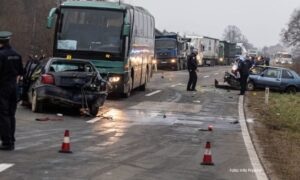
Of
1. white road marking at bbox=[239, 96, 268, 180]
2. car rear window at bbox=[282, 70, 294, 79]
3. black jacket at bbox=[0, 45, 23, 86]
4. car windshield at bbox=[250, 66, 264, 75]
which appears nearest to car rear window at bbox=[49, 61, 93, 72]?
white road marking at bbox=[239, 96, 268, 180]

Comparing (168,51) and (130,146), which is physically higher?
(168,51)

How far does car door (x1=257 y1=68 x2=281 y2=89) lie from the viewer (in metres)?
31.8

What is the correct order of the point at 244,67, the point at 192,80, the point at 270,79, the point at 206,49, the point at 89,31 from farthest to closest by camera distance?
the point at 206,49 < the point at 270,79 < the point at 192,80 < the point at 244,67 < the point at 89,31

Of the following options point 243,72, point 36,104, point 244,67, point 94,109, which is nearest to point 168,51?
point 244,67

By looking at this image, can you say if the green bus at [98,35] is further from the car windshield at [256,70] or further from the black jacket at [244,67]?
the car windshield at [256,70]

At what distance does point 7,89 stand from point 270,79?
932 inches

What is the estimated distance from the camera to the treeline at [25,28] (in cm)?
5509

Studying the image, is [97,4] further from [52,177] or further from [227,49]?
[227,49]

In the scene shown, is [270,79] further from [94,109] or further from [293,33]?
[293,33]

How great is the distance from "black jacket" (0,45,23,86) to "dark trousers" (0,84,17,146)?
0.10m

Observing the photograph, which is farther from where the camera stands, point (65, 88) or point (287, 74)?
point (287, 74)

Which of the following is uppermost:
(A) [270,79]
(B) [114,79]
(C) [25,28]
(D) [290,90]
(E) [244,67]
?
(C) [25,28]

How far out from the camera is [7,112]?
984cm

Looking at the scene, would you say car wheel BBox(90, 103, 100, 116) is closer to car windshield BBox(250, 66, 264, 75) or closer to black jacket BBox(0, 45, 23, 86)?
black jacket BBox(0, 45, 23, 86)
